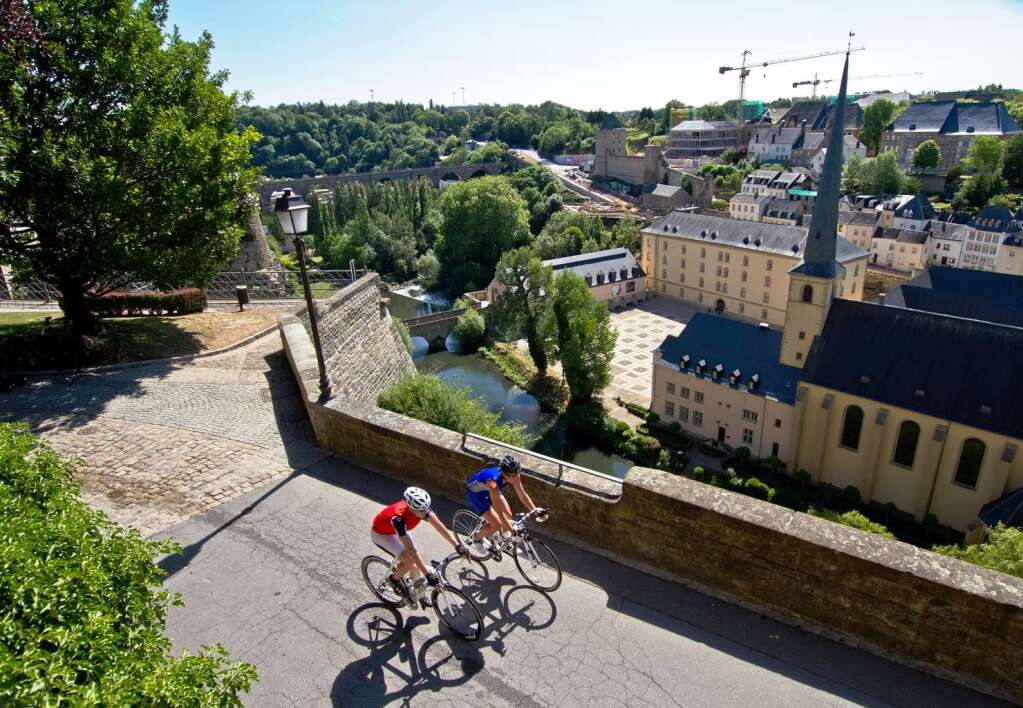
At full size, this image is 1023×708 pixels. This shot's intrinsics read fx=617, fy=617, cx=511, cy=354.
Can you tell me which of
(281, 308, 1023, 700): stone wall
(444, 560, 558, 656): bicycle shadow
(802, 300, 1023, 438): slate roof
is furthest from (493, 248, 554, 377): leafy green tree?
(444, 560, 558, 656): bicycle shadow

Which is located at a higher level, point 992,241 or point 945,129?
point 945,129

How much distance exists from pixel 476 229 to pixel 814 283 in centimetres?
3856

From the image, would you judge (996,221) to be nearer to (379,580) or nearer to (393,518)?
(379,580)

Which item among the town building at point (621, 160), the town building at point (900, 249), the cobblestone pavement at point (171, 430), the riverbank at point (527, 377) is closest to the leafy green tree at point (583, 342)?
the riverbank at point (527, 377)

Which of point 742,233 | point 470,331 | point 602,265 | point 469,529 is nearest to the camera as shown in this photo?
point 469,529

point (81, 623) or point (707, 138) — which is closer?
point (81, 623)

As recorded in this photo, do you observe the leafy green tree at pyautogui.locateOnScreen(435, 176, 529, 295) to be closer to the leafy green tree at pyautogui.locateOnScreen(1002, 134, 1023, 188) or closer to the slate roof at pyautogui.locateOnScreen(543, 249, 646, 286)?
the slate roof at pyautogui.locateOnScreen(543, 249, 646, 286)

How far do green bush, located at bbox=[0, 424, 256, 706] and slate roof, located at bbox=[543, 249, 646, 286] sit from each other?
48116 mm

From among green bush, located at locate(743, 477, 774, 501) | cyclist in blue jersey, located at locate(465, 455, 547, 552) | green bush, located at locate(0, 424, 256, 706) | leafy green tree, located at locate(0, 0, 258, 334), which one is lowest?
green bush, located at locate(743, 477, 774, 501)

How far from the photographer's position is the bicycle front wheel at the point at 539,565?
6.62 m

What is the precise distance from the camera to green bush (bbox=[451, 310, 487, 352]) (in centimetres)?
4594

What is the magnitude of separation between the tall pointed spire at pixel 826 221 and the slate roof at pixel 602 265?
2365cm


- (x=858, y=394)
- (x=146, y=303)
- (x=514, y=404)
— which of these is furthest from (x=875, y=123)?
(x=146, y=303)

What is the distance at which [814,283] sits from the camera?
2912cm
